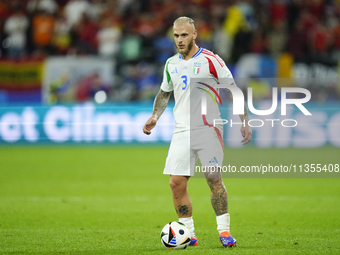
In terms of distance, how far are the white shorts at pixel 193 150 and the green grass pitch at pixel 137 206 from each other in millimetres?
808

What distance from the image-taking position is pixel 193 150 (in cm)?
536

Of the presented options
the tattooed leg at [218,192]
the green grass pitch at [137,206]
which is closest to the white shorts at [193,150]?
the tattooed leg at [218,192]

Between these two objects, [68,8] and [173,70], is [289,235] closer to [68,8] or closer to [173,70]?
[173,70]

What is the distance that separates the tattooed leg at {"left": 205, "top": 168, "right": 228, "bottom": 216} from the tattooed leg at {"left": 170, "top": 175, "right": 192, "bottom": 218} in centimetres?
26

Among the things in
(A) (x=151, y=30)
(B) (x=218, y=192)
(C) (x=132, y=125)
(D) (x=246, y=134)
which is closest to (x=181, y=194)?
(B) (x=218, y=192)

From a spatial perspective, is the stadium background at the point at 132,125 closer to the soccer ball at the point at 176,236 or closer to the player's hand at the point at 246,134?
the soccer ball at the point at 176,236

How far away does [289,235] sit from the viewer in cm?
605

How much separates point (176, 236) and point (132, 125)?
917cm

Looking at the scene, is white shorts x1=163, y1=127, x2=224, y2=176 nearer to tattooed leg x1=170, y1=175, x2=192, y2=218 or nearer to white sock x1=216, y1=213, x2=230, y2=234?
tattooed leg x1=170, y1=175, x2=192, y2=218

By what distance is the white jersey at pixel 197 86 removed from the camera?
5.34 metres

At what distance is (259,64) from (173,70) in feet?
32.4

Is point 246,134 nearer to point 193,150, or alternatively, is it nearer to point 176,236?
point 193,150

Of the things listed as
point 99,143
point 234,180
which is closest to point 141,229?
point 234,180

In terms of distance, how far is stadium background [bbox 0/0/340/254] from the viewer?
6590 millimetres
